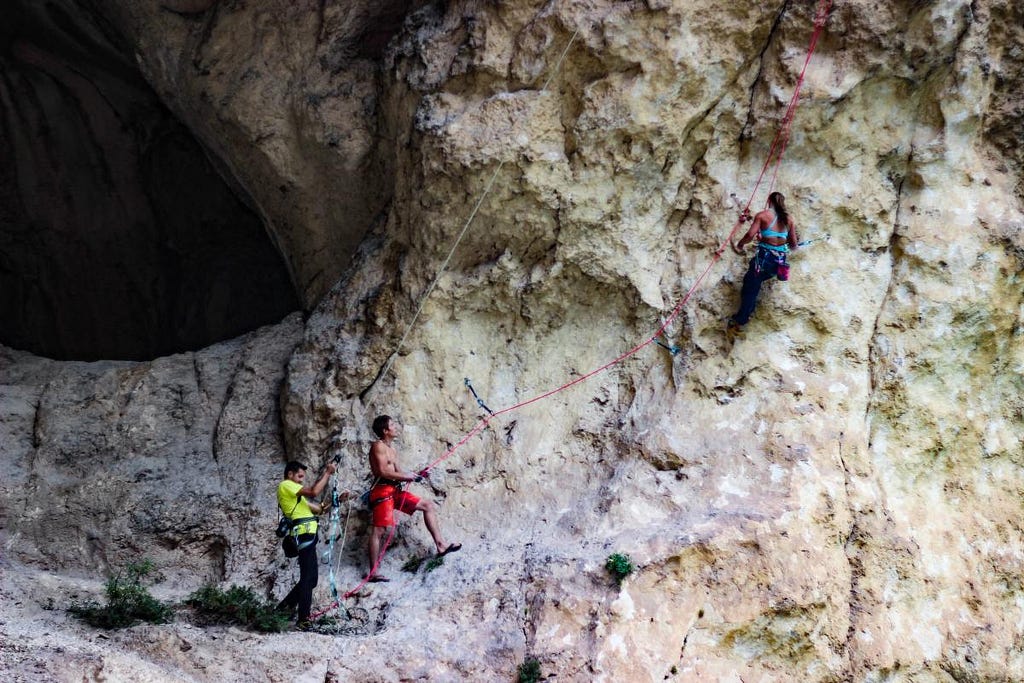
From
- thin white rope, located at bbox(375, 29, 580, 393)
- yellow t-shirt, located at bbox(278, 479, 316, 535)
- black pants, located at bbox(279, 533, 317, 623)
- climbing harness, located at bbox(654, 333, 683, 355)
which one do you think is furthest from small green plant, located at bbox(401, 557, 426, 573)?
climbing harness, located at bbox(654, 333, 683, 355)

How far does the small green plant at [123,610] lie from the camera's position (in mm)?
7984

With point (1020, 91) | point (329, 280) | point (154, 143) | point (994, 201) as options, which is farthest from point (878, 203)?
point (154, 143)

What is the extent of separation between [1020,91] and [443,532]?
605cm

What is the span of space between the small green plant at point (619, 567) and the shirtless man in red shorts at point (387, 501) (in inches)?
57.5

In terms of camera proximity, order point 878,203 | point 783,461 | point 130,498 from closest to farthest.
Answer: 1. point 783,461
2. point 878,203
3. point 130,498

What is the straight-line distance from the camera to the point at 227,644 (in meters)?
7.91

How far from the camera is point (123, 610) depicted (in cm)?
805

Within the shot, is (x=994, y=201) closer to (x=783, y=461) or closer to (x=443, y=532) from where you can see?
(x=783, y=461)

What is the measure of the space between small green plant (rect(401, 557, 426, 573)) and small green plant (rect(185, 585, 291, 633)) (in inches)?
39.8

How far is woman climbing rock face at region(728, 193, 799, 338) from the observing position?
8422 mm

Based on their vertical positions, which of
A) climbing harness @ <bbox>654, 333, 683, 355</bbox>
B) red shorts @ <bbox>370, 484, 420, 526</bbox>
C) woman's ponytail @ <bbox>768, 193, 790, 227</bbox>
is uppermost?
woman's ponytail @ <bbox>768, 193, 790, 227</bbox>

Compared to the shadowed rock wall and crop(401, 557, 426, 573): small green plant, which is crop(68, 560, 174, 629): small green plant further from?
the shadowed rock wall

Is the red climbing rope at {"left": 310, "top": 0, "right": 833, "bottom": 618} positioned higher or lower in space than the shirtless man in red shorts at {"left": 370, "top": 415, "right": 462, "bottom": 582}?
higher

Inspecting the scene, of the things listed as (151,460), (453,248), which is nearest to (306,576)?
(151,460)
